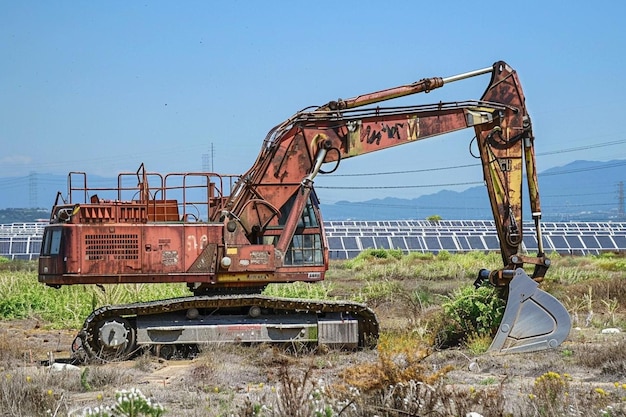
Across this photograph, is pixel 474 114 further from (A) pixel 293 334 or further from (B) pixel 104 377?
(B) pixel 104 377

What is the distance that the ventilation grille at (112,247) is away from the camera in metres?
14.9

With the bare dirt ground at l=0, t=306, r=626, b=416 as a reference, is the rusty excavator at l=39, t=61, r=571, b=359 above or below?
above

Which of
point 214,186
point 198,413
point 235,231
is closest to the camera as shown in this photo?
point 198,413

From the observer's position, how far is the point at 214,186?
16.5m

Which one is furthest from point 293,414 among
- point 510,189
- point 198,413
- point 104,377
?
point 510,189

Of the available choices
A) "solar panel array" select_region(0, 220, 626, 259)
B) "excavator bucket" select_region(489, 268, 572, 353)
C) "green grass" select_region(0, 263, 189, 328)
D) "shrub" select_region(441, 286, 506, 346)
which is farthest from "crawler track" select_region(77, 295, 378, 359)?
"solar panel array" select_region(0, 220, 626, 259)

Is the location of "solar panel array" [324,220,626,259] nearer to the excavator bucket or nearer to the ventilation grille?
the excavator bucket

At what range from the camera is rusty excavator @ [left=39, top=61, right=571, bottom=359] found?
589 inches

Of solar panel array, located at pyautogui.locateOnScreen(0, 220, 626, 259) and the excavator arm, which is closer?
the excavator arm

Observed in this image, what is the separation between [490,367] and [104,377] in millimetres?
5416

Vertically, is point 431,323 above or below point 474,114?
below

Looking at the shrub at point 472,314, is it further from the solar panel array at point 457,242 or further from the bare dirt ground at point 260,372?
the solar panel array at point 457,242

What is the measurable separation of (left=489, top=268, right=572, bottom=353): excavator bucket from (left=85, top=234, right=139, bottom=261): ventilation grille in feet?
19.7

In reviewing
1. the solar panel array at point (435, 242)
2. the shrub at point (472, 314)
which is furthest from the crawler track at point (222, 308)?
the solar panel array at point (435, 242)
